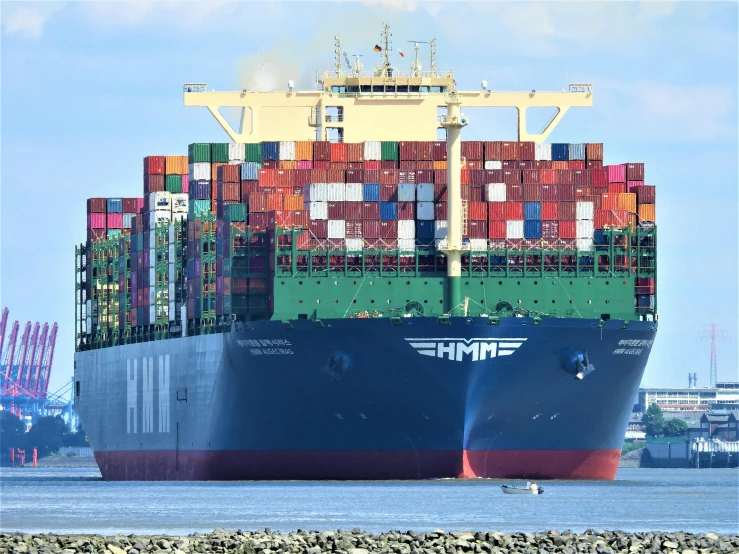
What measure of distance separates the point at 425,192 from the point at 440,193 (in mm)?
574

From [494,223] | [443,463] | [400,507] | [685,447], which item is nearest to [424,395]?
[443,463]

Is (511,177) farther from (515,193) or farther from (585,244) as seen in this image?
(585,244)

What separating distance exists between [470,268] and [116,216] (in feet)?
89.4

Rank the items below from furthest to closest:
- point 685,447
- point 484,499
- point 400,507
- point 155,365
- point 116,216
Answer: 1. point 685,447
2. point 116,216
3. point 155,365
4. point 484,499
5. point 400,507

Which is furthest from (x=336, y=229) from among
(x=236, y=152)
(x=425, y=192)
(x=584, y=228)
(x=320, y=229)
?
(x=236, y=152)

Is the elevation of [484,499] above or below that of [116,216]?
below

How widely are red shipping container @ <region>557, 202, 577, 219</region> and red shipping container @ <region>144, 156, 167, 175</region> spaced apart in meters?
21.3

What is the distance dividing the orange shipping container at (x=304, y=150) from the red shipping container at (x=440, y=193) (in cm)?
647

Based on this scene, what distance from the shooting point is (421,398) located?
2938 inches

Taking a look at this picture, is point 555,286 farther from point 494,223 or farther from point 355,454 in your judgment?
point 355,454

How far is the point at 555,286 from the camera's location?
78062 millimetres

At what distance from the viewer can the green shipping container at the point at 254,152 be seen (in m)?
84.8

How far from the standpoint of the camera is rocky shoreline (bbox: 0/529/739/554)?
43.0 meters

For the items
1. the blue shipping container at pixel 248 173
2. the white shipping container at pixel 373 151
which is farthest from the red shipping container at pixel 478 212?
the blue shipping container at pixel 248 173
